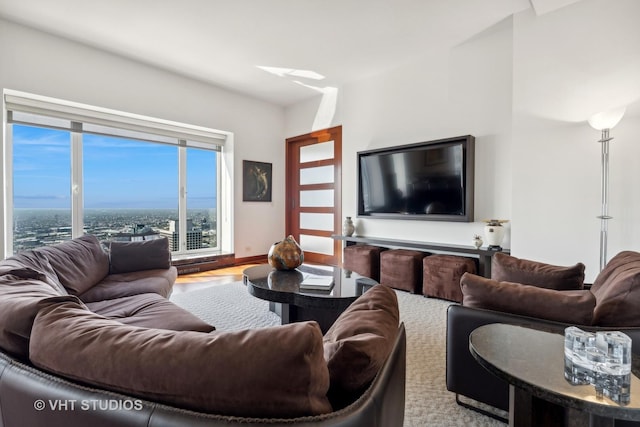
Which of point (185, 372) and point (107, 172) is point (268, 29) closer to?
point (107, 172)

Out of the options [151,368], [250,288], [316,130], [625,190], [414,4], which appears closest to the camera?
[151,368]

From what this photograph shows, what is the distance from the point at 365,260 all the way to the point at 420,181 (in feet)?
4.17

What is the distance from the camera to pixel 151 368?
654 millimetres

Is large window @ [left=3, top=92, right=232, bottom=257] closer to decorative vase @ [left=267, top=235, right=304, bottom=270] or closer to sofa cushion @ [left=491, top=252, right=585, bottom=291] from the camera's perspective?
decorative vase @ [left=267, top=235, right=304, bottom=270]

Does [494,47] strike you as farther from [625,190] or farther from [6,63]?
[6,63]

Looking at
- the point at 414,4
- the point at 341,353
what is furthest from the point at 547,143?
the point at 341,353

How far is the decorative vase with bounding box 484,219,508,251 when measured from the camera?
3.36 metres

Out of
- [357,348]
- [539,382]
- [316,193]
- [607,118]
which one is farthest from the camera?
[316,193]

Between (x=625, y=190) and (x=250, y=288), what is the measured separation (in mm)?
3154

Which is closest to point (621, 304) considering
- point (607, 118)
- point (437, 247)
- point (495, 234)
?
point (607, 118)

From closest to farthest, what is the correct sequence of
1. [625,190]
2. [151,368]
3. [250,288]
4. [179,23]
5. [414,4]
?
[151,368] < [250,288] < [625,190] < [414,4] < [179,23]

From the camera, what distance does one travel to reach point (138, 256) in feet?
9.55

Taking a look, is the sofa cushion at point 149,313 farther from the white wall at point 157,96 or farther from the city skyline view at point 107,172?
the white wall at point 157,96

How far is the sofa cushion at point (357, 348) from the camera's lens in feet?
2.35
